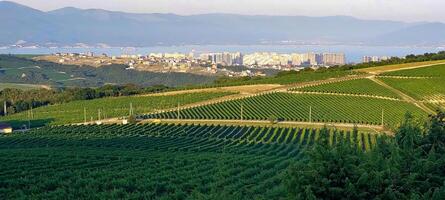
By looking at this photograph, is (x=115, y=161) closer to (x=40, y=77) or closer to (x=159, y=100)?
(x=159, y=100)

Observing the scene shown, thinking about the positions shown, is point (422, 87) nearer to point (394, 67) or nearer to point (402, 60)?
point (394, 67)

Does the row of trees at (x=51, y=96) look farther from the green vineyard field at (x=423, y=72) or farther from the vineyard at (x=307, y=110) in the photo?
the green vineyard field at (x=423, y=72)

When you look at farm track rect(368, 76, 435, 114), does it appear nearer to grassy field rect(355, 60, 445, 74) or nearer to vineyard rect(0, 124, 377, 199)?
grassy field rect(355, 60, 445, 74)

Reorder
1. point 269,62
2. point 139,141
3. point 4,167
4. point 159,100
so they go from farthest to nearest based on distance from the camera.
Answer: point 269,62
point 159,100
point 139,141
point 4,167

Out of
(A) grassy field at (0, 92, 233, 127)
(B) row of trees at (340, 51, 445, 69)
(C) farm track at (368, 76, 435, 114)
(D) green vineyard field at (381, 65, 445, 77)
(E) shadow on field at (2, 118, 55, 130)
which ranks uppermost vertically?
(B) row of trees at (340, 51, 445, 69)

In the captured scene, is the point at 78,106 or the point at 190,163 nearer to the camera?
the point at 190,163

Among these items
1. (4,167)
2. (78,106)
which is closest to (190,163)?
(4,167)

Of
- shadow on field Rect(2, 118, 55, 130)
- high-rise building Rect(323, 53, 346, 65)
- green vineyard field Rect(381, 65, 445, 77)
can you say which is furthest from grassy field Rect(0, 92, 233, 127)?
high-rise building Rect(323, 53, 346, 65)
